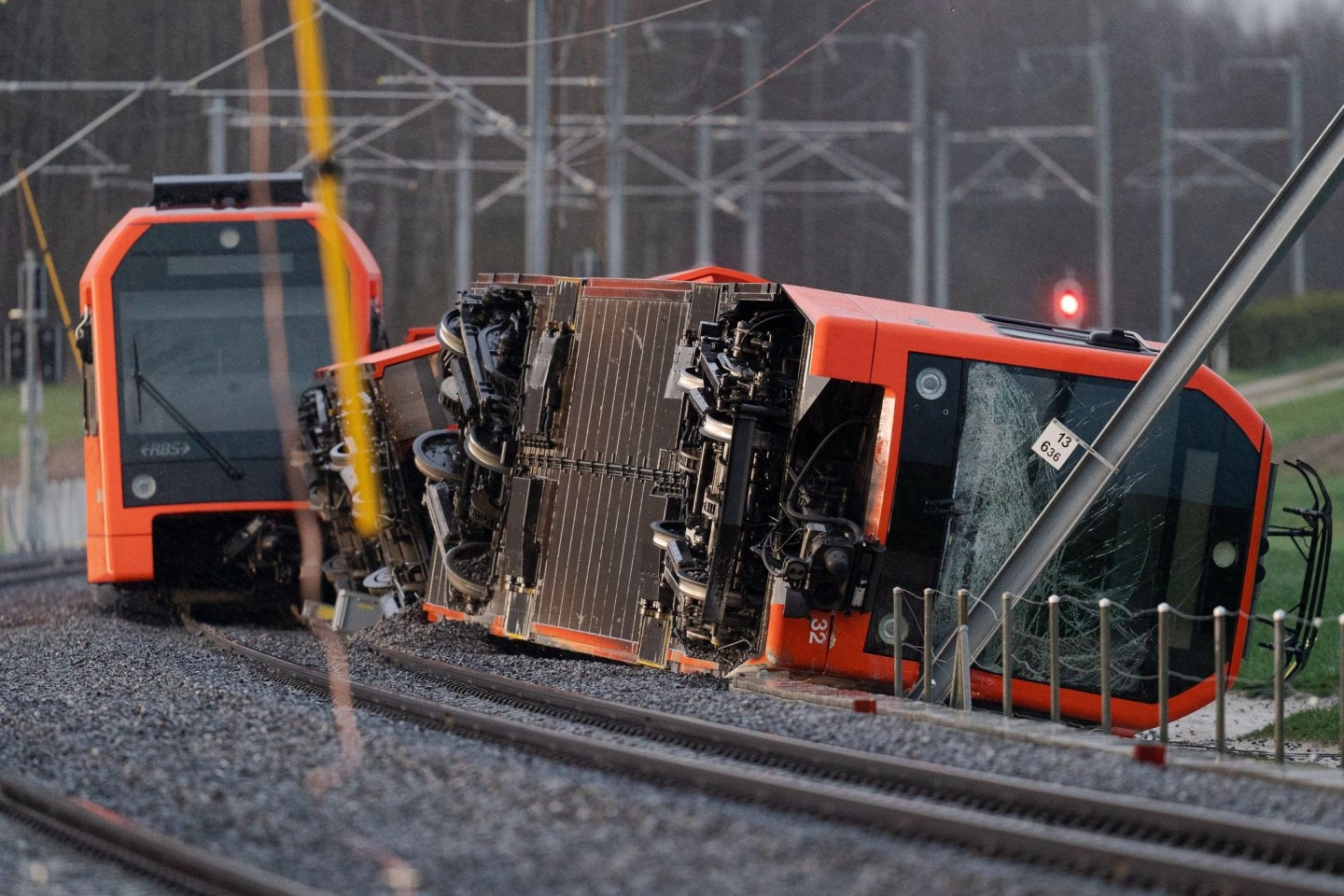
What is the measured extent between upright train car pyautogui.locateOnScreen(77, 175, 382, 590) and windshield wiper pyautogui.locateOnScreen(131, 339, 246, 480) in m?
0.01

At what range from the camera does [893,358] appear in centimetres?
1121

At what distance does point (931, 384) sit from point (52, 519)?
87.3 feet

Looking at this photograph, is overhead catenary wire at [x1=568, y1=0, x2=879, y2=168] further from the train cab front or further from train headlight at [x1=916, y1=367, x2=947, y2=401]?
the train cab front

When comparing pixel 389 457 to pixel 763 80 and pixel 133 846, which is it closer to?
pixel 763 80

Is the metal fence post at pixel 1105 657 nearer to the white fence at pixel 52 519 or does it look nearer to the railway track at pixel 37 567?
the railway track at pixel 37 567

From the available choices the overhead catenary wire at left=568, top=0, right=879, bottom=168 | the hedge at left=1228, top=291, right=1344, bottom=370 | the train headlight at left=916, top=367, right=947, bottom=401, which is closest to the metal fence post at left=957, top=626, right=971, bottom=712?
the train headlight at left=916, top=367, right=947, bottom=401

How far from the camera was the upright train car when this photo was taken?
705 inches

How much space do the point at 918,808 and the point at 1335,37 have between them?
6125 cm

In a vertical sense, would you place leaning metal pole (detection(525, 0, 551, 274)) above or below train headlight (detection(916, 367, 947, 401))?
above

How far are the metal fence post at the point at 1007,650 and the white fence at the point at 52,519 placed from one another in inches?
1060

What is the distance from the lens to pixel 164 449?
18.0 metres

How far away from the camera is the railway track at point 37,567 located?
26064mm

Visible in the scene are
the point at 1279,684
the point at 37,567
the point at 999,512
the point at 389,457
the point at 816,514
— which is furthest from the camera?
the point at 37,567

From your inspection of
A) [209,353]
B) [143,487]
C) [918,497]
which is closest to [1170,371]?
[918,497]
